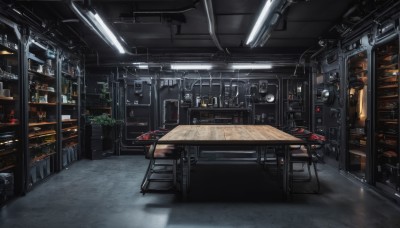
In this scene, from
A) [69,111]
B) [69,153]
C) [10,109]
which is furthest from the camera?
[69,111]

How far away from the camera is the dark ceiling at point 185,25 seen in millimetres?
4469

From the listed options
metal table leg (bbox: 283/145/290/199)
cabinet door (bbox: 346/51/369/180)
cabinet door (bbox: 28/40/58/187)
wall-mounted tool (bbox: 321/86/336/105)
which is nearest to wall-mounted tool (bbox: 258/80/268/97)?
wall-mounted tool (bbox: 321/86/336/105)

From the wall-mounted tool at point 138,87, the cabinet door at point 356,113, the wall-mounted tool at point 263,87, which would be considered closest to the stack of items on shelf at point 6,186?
the wall-mounted tool at point 138,87

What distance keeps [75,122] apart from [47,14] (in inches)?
106

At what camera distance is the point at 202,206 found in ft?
11.2

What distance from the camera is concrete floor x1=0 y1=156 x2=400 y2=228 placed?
297cm

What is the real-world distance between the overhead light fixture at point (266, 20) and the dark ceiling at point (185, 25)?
10.8 inches

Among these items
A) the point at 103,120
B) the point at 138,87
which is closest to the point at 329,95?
the point at 138,87

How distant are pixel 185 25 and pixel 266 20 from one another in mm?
1948

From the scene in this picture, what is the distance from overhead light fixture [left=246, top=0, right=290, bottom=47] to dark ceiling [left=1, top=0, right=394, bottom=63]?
274 millimetres

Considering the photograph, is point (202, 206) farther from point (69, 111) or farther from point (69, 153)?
point (69, 111)

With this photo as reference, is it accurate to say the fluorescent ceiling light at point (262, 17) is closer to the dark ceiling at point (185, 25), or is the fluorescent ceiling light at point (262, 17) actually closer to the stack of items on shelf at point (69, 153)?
the dark ceiling at point (185, 25)

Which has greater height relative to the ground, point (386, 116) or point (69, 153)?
point (386, 116)

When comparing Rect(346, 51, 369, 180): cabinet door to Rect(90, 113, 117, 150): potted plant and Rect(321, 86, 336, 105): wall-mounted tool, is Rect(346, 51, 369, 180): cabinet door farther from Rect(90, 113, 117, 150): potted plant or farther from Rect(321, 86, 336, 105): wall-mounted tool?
Rect(90, 113, 117, 150): potted plant
